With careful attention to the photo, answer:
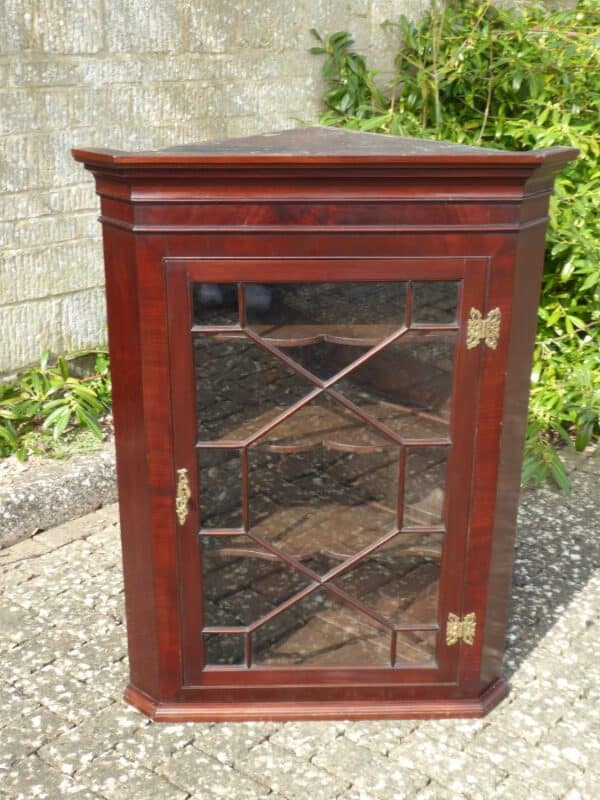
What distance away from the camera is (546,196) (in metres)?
1.93

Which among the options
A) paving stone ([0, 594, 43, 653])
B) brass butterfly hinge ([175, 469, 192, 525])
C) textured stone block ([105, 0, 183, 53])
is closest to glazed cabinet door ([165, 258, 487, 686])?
brass butterfly hinge ([175, 469, 192, 525])

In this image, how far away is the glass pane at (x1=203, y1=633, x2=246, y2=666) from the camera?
2.14 m

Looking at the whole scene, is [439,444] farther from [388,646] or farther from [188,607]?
[188,607]

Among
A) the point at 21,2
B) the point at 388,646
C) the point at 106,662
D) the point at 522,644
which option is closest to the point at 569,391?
the point at 522,644

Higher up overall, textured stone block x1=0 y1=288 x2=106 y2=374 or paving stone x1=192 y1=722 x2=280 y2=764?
textured stone block x1=0 y1=288 x2=106 y2=374

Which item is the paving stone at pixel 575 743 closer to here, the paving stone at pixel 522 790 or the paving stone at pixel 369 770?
the paving stone at pixel 522 790

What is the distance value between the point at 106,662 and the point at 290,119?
296cm

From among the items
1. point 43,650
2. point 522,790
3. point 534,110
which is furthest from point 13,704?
point 534,110

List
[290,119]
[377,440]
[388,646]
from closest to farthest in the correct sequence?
[377,440] → [388,646] → [290,119]

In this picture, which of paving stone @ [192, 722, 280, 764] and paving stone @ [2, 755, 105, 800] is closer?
paving stone @ [2, 755, 105, 800]

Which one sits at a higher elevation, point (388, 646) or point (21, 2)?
point (21, 2)

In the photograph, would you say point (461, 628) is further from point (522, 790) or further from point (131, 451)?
point (131, 451)

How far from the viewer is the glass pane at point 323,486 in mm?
2000

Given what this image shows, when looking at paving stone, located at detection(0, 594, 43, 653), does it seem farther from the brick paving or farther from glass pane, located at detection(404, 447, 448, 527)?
glass pane, located at detection(404, 447, 448, 527)
